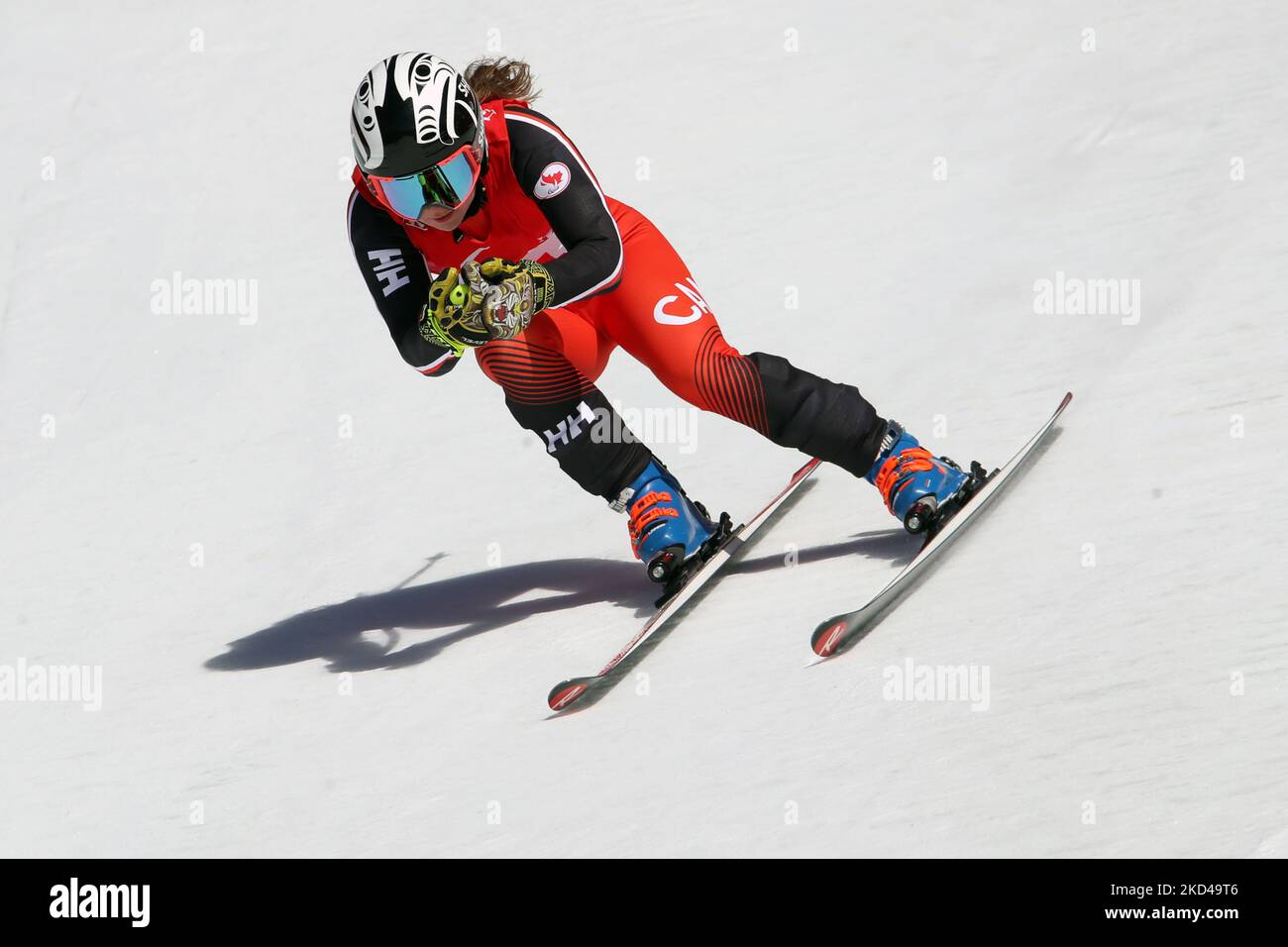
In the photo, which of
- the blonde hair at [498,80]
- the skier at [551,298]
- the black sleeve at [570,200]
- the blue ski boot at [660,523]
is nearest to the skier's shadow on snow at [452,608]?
the blue ski boot at [660,523]

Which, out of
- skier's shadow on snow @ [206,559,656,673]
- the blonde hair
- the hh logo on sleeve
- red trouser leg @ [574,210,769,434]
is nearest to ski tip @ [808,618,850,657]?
red trouser leg @ [574,210,769,434]

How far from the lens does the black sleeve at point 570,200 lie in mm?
4789

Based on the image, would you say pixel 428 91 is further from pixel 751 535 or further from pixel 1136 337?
pixel 1136 337

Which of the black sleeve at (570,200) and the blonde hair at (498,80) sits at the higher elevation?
the blonde hair at (498,80)

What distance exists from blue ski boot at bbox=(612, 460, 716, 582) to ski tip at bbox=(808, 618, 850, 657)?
763 mm

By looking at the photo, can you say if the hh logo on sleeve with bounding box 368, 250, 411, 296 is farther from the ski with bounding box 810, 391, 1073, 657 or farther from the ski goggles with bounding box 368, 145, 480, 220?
the ski with bounding box 810, 391, 1073, 657

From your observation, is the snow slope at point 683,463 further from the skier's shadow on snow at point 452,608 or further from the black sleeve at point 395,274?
the black sleeve at point 395,274

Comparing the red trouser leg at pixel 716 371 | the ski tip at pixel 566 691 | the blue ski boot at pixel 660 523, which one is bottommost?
the ski tip at pixel 566 691

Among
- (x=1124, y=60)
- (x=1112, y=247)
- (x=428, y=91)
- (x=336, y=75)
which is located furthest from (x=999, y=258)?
(x=336, y=75)

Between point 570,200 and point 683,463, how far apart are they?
7.83 ft

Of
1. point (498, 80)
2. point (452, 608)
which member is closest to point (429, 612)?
point (452, 608)

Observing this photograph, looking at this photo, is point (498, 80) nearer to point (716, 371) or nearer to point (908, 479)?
point (716, 371)

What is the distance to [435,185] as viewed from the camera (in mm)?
4727

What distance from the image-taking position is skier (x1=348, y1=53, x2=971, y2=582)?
4.64 metres
